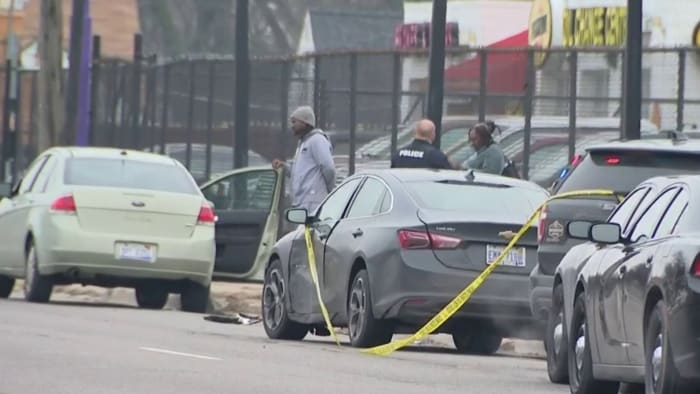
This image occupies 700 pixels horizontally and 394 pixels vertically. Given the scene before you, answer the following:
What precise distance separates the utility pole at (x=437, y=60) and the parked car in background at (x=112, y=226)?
10.5ft

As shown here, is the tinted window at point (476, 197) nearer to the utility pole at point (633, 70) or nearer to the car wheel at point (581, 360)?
the car wheel at point (581, 360)

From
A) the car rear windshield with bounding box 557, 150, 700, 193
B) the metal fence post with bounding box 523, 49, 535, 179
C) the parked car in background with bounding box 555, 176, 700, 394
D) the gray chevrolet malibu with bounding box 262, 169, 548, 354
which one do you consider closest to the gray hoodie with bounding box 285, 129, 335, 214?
the gray chevrolet malibu with bounding box 262, 169, 548, 354

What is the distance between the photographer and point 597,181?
13727mm

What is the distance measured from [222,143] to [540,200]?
1836 centimetres

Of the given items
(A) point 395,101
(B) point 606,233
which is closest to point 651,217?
(B) point 606,233

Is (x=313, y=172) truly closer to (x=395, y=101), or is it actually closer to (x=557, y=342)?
(x=395, y=101)

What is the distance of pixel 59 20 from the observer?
32219 mm

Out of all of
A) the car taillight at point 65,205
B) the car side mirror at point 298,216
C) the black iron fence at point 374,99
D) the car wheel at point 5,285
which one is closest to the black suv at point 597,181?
the car side mirror at point 298,216

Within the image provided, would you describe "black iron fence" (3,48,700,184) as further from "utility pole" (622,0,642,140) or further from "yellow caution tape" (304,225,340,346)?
"yellow caution tape" (304,225,340,346)

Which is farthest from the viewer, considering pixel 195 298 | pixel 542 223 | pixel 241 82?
pixel 241 82

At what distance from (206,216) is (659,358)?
10.6 metres

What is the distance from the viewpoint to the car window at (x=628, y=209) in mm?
11602

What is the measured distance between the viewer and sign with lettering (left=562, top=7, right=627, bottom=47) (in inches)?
1390

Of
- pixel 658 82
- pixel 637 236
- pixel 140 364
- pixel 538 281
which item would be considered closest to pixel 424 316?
pixel 538 281
